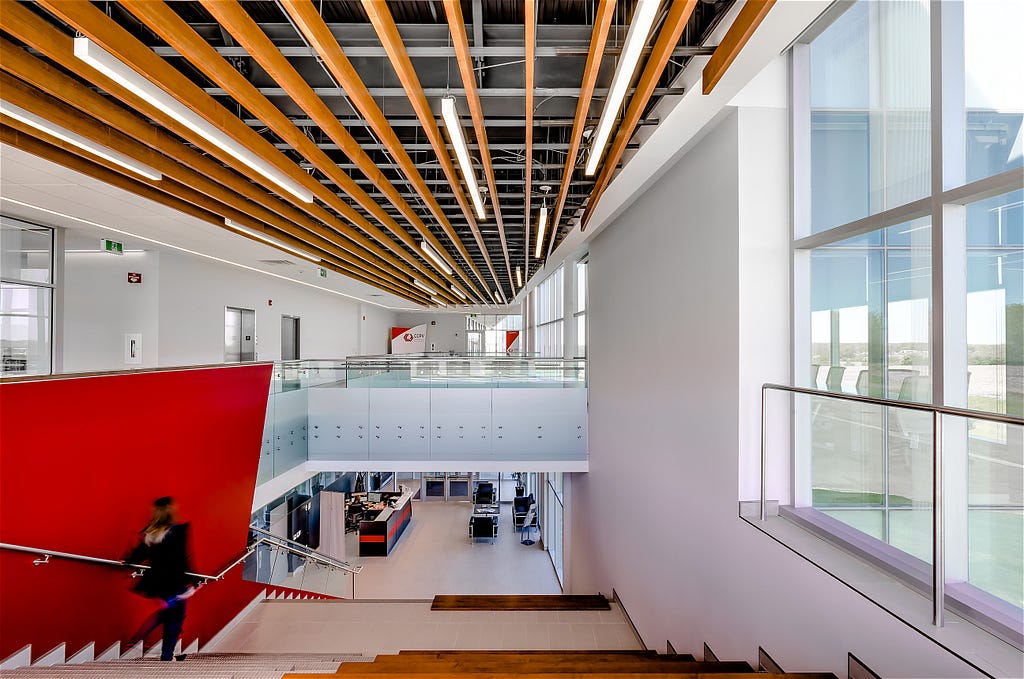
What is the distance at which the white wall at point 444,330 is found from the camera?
97.2ft

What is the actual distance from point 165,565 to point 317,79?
13.6 feet

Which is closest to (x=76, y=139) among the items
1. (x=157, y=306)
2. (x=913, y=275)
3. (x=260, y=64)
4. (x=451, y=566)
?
(x=260, y=64)

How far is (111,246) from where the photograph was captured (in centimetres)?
792

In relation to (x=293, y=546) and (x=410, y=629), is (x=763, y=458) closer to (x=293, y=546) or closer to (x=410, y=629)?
(x=410, y=629)

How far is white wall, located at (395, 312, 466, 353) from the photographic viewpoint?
29625mm

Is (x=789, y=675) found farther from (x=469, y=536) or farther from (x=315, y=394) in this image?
(x=469, y=536)

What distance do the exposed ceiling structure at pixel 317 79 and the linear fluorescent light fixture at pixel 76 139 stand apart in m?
0.02

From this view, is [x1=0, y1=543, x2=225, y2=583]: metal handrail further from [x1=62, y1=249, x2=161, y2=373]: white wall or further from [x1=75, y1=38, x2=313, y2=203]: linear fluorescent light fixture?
[x1=62, y1=249, x2=161, y2=373]: white wall

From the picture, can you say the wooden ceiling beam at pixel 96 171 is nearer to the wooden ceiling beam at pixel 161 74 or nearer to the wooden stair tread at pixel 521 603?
the wooden ceiling beam at pixel 161 74

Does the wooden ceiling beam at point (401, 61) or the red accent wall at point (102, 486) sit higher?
the wooden ceiling beam at point (401, 61)

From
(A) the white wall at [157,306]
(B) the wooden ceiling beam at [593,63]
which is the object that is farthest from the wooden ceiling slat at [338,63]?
(A) the white wall at [157,306]

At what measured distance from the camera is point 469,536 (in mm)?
12711

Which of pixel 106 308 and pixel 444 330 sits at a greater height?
pixel 444 330

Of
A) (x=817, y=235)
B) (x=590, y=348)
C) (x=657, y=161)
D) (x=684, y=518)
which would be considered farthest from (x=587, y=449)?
(x=817, y=235)
